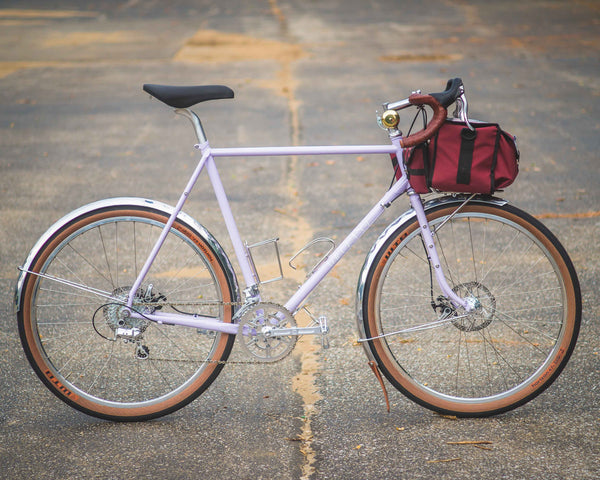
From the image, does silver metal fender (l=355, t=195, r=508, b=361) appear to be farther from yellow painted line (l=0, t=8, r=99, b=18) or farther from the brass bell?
yellow painted line (l=0, t=8, r=99, b=18)

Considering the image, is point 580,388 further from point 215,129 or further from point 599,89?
point 599,89

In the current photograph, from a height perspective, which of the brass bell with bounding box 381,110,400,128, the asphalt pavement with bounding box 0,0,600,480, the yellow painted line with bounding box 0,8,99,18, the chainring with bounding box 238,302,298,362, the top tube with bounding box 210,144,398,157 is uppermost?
the brass bell with bounding box 381,110,400,128

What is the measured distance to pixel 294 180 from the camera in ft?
23.5

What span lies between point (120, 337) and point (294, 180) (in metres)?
4.01

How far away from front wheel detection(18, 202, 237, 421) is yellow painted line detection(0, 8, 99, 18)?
1719 cm

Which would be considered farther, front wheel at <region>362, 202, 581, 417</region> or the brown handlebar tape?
front wheel at <region>362, 202, 581, 417</region>

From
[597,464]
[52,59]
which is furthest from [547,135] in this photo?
[52,59]

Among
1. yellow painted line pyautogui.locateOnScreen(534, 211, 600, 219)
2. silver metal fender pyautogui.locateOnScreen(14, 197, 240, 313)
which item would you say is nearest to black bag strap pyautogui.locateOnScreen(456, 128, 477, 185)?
silver metal fender pyautogui.locateOnScreen(14, 197, 240, 313)

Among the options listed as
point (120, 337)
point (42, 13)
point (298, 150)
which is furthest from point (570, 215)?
point (42, 13)

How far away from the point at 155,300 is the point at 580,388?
2.15 metres

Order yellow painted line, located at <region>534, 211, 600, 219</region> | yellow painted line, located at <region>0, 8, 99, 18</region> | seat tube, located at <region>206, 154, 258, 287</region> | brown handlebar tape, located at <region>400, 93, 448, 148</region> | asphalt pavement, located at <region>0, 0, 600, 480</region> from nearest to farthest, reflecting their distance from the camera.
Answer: brown handlebar tape, located at <region>400, 93, 448, 148</region>, asphalt pavement, located at <region>0, 0, 600, 480</region>, seat tube, located at <region>206, 154, 258, 287</region>, yellow painted line, located at <region>534, 211, 600, 219</region>, yellow painted line, located at <region>0, 8, 99, 18</region>

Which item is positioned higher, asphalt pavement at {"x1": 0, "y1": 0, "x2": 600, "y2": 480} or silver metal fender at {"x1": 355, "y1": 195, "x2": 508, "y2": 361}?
silver metal fender at {"x1": 355, "y1": 195, "x2": 508, "y2": 361}

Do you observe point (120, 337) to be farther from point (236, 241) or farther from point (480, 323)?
point (480, 323)

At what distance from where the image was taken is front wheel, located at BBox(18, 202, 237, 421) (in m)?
3.26
